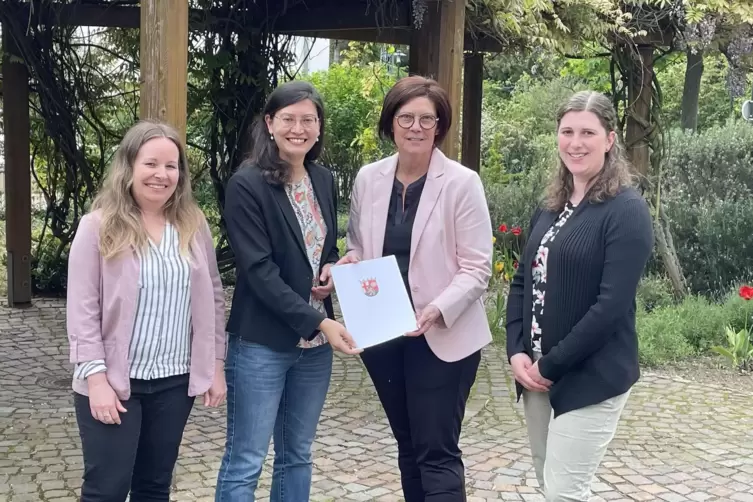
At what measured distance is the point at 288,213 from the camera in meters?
2.84

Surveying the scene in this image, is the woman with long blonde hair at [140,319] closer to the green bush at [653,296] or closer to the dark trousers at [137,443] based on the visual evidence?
the dark trousers at [137,443]

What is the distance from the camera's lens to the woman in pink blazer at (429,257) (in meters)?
2.94

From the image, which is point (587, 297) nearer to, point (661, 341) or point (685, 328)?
point (661, 341)

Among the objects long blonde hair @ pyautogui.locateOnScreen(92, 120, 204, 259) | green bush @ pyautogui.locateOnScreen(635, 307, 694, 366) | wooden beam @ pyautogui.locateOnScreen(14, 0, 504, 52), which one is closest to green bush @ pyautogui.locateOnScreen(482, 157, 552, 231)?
wooden beam @ pyautogui.locateOnScreen(14, 0, 504, 52)

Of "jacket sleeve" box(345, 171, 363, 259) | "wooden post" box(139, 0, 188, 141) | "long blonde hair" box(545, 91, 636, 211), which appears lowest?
"jacket sleeve" box(345, 171, 363, 259)

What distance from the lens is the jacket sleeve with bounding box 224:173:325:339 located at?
2.78 metres

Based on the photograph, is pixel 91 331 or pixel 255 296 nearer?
pixel 91 331

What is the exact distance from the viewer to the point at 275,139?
2.88m

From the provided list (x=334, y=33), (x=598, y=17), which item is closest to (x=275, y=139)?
(x=598, y=17)

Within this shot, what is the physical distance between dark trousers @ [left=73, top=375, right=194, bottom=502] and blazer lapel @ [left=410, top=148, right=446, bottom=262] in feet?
3.02

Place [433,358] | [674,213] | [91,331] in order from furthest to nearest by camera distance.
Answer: [674,213], [433,358], [91,331]

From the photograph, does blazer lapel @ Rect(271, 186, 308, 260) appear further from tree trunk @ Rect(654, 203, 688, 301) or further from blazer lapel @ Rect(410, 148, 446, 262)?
tree trunk @ Rect(654, 203, 688, 301)

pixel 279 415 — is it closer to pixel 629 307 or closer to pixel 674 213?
pixel 629 307

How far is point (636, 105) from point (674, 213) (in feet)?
5.65
